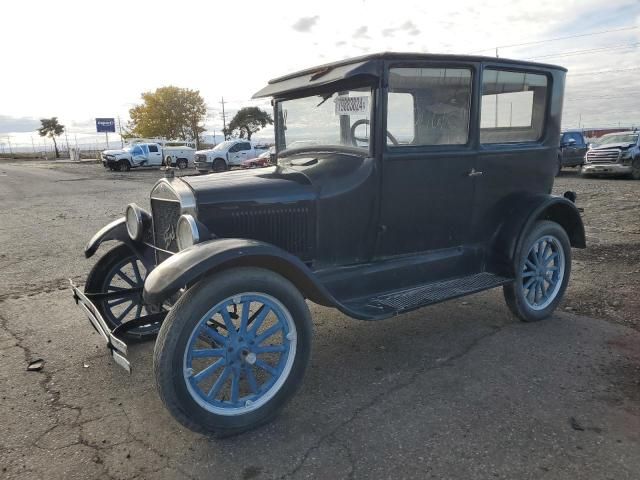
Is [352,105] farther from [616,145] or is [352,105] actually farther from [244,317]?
[616,145]

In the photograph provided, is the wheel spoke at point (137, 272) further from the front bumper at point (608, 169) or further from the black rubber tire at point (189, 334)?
the front bumper at point (608, 169)

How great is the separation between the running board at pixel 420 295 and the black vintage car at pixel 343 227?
0.07 ft

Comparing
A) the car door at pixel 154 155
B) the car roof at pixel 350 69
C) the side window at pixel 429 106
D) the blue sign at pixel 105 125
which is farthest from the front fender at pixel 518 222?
the blue sign at pixel 105 125

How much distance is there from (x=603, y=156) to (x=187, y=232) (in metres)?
16.9

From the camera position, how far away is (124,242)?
369cm

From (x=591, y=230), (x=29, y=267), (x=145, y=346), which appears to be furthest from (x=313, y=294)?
(x=591, y=230)

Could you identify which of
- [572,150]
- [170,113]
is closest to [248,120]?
[170,113]

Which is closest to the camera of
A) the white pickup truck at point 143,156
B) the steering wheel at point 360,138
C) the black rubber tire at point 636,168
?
the steering wheel at point 360,138

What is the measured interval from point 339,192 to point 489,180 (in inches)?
52.9

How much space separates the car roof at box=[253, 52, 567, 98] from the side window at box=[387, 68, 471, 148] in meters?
0.09

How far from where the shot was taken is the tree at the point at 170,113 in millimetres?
53875

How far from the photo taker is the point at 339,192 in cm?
319

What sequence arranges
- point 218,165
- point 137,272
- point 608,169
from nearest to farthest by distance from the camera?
1. point 137,272
2. point 608,169
3. point 218,165

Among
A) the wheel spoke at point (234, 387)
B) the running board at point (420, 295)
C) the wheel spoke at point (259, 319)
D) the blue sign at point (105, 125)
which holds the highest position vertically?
the blue sign at point (105, 125)
